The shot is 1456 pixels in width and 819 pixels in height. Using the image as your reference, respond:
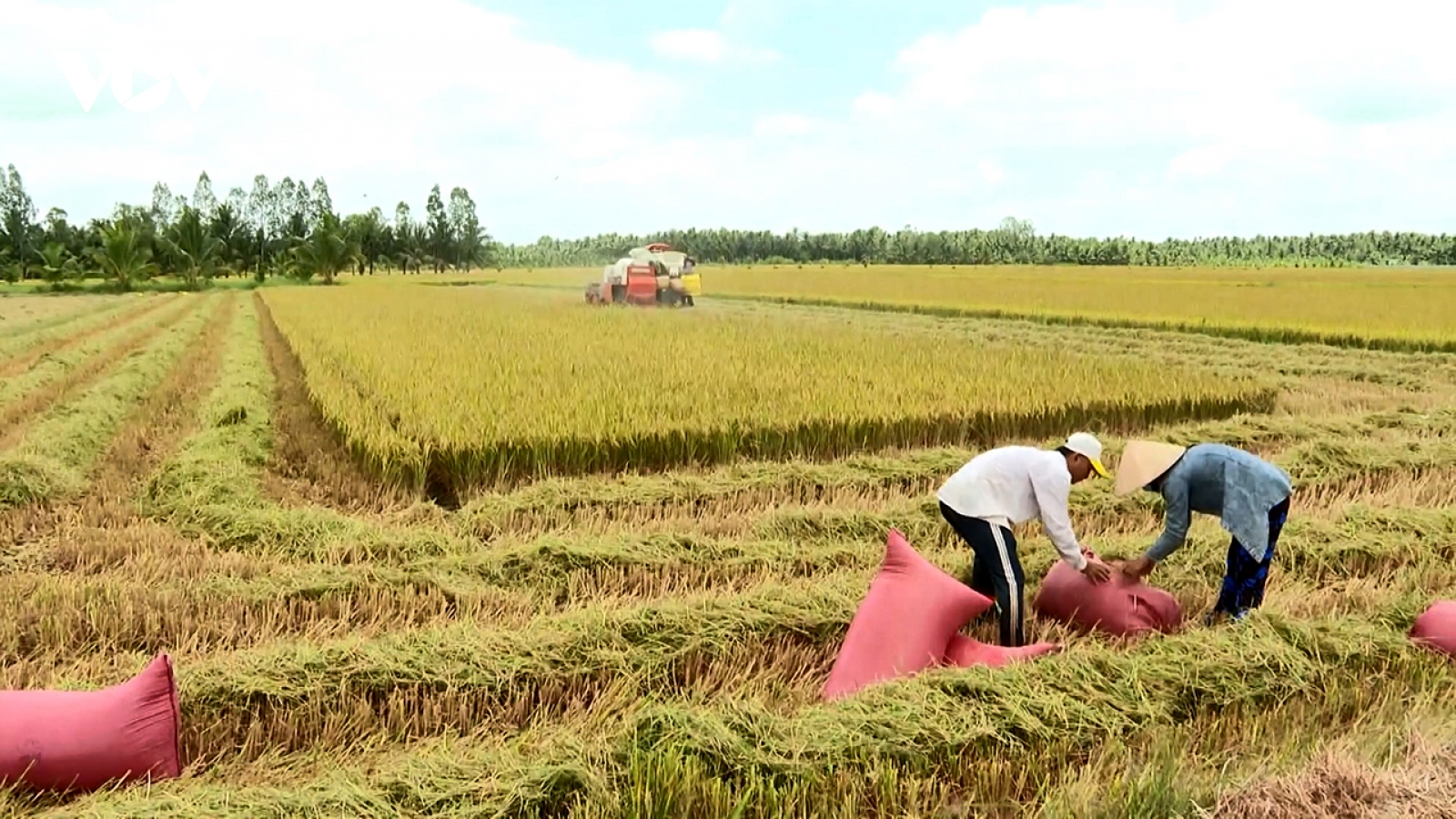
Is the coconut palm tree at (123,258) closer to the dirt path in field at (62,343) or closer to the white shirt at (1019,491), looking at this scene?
the dirt path in field at (62,343)

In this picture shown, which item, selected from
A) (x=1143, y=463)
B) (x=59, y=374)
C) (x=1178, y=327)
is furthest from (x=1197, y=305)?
(x=59, y=374)

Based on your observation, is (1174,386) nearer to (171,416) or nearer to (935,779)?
(935,779)

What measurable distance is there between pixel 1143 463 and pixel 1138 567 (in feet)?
1.30

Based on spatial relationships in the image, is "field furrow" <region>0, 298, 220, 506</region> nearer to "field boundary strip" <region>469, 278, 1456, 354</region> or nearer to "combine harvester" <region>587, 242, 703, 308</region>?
"combine harvester" <region>587, 242, 703, 308</region>

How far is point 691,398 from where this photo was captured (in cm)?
752

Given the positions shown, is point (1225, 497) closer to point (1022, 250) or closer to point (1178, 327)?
point (1178, 327)

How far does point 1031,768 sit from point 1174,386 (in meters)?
6.95

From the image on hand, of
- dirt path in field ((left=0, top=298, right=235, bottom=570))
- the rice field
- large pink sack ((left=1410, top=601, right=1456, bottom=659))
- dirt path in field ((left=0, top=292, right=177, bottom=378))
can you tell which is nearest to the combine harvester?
dirt path in field ((left=0, top=292, right=177, bottom=378))

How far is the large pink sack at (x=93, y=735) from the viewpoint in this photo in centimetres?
259

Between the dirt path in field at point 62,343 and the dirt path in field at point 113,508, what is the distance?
12.6 ft

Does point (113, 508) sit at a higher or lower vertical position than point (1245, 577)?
lower

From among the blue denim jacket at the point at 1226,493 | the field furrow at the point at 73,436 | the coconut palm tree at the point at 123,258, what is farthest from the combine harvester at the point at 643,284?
the coconut palm tree at the point at 123,258

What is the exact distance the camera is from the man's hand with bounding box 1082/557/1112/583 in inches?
144

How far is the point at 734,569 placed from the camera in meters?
4.48
